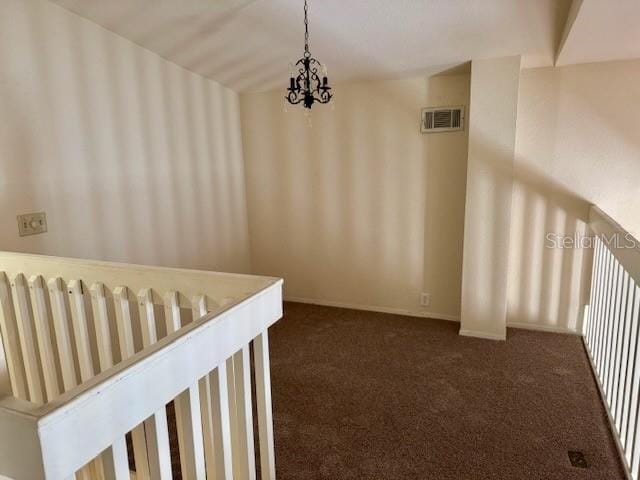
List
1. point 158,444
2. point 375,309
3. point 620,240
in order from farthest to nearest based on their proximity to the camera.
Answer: point 375,309
point 620,240
point 158,444

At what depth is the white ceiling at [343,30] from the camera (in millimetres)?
2393

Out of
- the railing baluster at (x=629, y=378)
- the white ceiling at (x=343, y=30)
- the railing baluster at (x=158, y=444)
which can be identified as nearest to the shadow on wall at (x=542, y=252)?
the white ceiling at (x=343, y=30)

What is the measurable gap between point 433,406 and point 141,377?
1974 millimetres

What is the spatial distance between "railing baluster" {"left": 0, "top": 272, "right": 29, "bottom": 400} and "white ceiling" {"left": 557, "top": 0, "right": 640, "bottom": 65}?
9.92 ft

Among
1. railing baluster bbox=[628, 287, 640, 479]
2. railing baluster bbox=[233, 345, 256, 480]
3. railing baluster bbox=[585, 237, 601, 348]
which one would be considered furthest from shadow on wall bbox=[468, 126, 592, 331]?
railing baluster bbox=[233, 345, 256, 480]

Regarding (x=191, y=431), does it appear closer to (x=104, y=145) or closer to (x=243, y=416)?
(x=243, y=416)

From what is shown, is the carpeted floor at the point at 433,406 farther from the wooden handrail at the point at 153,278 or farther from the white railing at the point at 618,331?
the wooden handrail at the point at 153,278

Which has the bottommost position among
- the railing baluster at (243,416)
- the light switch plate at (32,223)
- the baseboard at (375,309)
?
the baseboard at (375,309)

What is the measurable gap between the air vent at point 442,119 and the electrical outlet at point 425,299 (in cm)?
145

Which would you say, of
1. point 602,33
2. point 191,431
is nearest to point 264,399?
point 191,431

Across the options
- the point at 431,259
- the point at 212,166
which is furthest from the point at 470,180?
the point at 212,166

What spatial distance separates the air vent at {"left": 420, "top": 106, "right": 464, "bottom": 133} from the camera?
3326mm

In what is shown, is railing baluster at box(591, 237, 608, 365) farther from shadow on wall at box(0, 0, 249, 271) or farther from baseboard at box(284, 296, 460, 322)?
shadow on wall at box(0, 0, 249, 271)

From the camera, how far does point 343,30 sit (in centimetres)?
269
